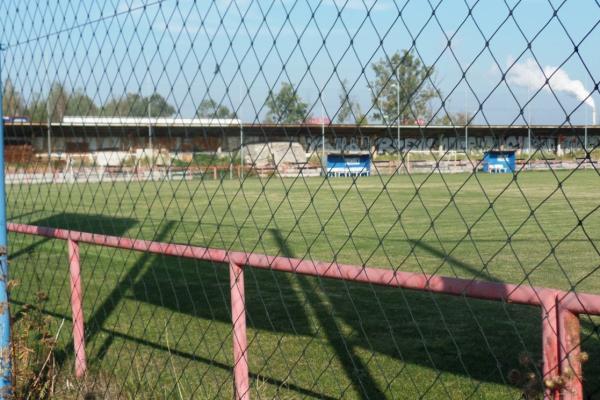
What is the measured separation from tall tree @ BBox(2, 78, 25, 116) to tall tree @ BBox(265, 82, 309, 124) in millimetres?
2077

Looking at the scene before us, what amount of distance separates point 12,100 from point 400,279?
3652mm

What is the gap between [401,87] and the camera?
3.36m

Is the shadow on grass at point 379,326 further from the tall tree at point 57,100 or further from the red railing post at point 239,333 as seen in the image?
the tall tree at point 57,100

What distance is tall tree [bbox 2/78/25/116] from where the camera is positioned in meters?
5.74

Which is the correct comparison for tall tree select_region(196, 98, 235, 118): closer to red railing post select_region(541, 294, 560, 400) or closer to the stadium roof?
the stadium roof

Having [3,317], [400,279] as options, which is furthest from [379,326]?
[400,279]

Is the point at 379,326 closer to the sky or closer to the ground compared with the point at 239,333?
closer to the ground

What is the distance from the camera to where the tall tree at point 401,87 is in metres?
3.19

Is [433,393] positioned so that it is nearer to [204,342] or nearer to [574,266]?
[204,342]

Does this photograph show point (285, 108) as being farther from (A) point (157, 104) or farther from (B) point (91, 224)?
(B) point (91, 224)

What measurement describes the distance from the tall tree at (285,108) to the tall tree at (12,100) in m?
2.08

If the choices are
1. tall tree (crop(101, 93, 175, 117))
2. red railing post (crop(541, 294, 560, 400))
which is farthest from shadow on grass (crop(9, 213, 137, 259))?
red railing post (crop(541, 294, 560, 400))

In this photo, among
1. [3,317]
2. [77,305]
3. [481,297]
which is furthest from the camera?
[77,305]

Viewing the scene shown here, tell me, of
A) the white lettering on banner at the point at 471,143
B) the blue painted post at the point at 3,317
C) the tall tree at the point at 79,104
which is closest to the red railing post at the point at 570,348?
the white lettering on banner at the point at 471,143
